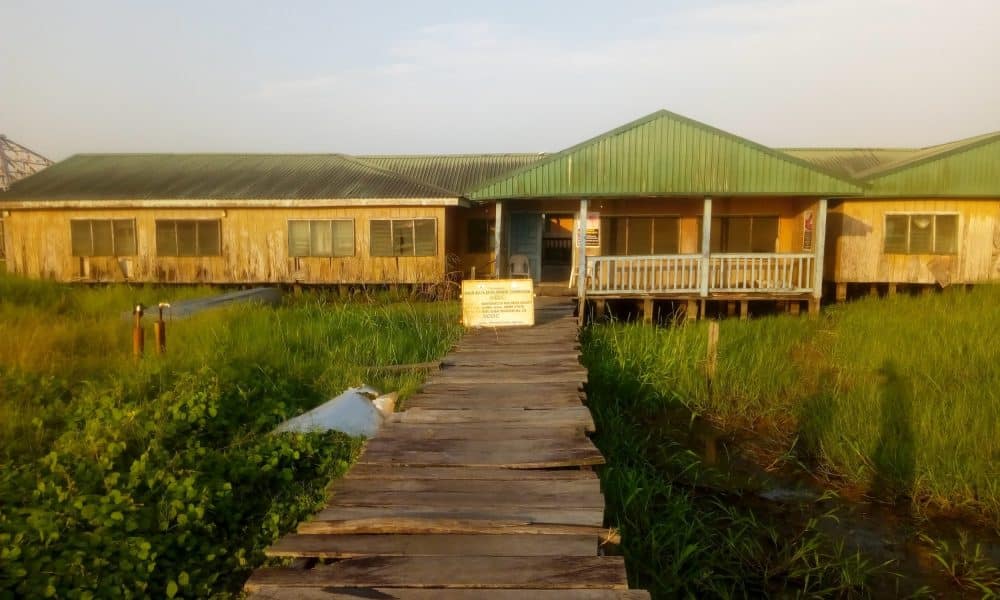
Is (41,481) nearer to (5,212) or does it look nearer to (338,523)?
(338,523)

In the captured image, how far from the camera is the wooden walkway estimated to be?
3.05m

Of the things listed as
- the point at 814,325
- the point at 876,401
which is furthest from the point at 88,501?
the point at 814,325

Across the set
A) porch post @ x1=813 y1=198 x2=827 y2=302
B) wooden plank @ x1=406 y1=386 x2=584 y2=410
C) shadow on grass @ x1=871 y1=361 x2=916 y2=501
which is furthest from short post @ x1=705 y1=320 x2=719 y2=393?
porch post @ x1=813 y1=198 x2=827 y2=302

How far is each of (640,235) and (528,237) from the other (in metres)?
3.05

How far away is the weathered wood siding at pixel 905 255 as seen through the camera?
50.1ft

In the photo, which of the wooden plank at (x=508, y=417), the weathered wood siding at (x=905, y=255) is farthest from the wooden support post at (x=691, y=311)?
the wooden plank at (x=508, y=417)

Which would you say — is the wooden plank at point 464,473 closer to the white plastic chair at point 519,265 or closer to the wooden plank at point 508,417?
the wooden plank at point 508,417

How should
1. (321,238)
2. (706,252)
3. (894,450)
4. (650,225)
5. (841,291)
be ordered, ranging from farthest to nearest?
(321,238), (650,225), (841,291), (706,252), (894,450)

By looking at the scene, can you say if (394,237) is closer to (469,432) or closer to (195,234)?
(195,234)

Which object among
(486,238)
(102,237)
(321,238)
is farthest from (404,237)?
(102,237)

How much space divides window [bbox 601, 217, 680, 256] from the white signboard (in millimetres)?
7238

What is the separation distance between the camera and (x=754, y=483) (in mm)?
6918

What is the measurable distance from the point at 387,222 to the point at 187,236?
5459 millimetres

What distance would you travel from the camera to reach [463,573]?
3125mm
